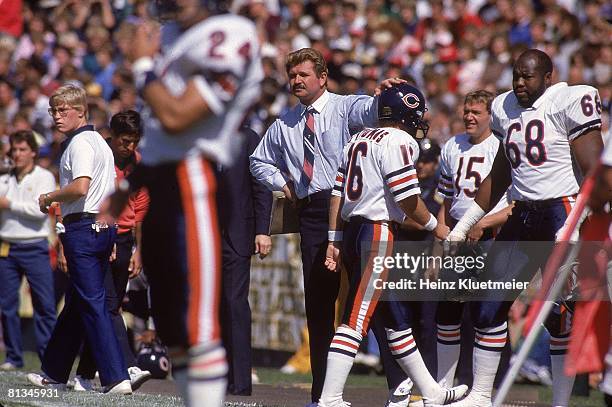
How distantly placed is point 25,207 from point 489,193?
5.19 metres

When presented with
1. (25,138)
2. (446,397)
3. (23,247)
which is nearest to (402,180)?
(446,397)

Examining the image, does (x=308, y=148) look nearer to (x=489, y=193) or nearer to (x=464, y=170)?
(x=489, y=193)

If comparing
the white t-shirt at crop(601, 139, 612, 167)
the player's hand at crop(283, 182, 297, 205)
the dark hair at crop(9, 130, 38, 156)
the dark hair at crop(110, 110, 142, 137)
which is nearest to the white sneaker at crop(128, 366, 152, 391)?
the player's hand at crop(283, 182, 297, 205)

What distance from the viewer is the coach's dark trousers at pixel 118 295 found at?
930 cm

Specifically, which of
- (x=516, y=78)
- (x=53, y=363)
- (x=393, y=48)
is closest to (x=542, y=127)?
(x=516, y=78)

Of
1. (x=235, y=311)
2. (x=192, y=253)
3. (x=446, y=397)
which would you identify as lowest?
(x=446, y=397)

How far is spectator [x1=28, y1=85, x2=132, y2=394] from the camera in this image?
8586mm

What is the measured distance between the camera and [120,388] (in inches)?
341

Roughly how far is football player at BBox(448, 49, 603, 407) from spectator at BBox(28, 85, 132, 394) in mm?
2415

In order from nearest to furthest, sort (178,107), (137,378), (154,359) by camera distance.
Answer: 1. (178,107)
2. (137,378)
3. (154,359)

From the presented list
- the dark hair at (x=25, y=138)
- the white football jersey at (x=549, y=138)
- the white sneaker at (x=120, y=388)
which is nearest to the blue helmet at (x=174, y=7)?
the white football jersey at (x=549, y=138)

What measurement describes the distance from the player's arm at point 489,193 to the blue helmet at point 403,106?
0.79 metres

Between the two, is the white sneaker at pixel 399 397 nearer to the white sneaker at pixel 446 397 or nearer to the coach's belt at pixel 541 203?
the white sneaker at pixel 446 397

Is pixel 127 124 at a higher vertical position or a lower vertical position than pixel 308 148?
higher
